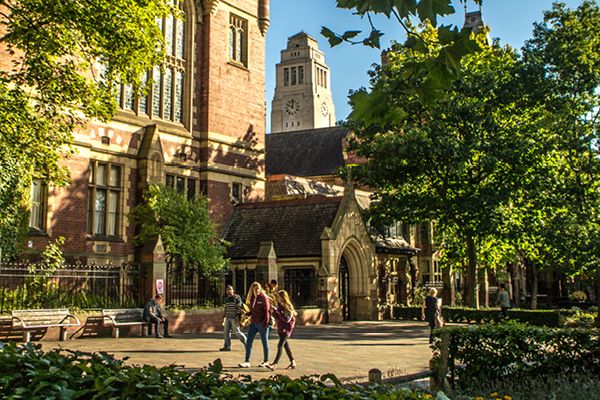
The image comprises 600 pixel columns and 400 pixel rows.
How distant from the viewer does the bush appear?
4984mm

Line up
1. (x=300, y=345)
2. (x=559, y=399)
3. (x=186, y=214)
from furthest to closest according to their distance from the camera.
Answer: (x=186, y=214) < (x=300, y=345) < (x=559, y=399)

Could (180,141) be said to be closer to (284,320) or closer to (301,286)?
(301,286)

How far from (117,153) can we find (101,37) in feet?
39.5

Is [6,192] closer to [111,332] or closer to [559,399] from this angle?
[111,332]

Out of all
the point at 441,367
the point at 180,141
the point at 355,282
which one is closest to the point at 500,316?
the point at 355,282

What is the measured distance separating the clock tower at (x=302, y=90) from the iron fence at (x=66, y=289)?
319 feet

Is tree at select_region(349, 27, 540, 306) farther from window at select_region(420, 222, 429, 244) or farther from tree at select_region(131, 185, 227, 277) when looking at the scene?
window at select_region(420, 222, 429, 244)

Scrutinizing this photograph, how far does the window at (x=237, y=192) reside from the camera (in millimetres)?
32494

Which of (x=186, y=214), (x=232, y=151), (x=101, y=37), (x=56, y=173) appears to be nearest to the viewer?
(x=101, y=37)

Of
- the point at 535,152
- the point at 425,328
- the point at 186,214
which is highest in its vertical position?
the point at 535,152

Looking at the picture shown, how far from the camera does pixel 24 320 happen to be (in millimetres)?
16844

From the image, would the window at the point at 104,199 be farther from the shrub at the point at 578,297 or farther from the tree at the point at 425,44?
the shrub at the point at 578,297

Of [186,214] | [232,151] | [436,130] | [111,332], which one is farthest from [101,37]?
[232,151]

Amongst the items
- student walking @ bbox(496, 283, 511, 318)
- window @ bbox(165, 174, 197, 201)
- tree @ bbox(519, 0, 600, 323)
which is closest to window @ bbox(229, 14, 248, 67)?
window @ bbox(165, 174, 197, 201)
